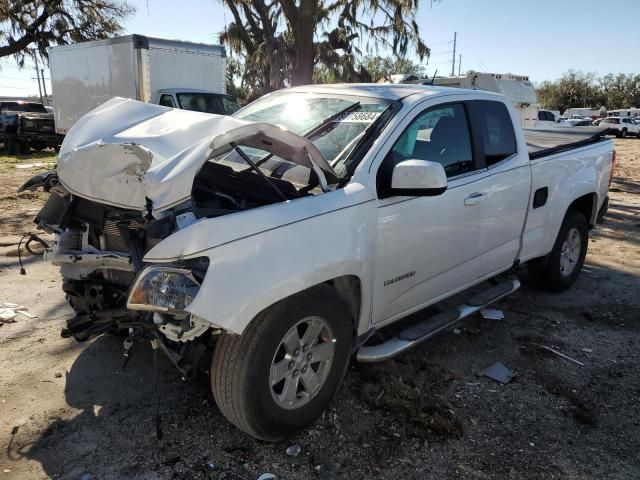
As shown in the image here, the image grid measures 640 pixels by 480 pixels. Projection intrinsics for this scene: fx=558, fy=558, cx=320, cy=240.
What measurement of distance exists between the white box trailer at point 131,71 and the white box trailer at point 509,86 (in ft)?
20.3

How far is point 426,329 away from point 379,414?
0.65 m

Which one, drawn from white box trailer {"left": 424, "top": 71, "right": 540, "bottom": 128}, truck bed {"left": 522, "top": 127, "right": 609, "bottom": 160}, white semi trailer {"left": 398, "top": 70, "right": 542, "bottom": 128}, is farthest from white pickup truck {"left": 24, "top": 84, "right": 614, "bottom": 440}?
white box trailer {"left": 424, "top": 71, "right": 540, "bottom": 128}

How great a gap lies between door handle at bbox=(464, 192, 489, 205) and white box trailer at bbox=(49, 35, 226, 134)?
10.4 metres

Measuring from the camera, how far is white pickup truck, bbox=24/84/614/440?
253 cm

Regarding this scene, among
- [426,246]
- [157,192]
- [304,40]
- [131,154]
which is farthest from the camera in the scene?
[304,40]

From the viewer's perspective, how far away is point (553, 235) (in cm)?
491

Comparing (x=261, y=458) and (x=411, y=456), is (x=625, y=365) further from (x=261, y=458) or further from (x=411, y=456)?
(x=261, y=458)

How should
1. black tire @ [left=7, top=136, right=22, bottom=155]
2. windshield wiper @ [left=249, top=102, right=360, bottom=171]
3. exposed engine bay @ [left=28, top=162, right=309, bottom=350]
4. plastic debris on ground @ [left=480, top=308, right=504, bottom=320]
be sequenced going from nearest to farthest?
exposed engine bay @ [left=28, top=162, right=309, bottom=350] → windshield wiper @ [left=249, top=102, right=360, bottom=171] → plastic debris on ground @ [left=480, top=308, right=504, bottom=320] → black tire @ [left=7, top=136, right=22, bottom=155]

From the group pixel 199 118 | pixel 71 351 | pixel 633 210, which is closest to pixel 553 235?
pixel 199 118

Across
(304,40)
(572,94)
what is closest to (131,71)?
(304,40)

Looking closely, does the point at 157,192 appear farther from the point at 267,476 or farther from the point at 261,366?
the point at 267,476

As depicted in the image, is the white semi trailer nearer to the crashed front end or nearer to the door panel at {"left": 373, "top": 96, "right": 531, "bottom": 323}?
the door panel at {"left": 373, "top": 96, "right": 531, "bottom": 323}

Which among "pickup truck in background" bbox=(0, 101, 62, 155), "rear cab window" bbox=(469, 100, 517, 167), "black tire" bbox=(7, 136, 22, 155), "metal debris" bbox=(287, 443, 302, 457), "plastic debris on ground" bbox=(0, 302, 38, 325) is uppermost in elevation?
"rear cab window" bbox=(469, 100, 517, 167)

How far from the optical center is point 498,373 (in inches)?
149
